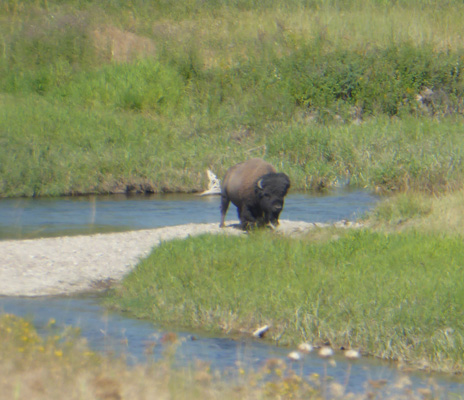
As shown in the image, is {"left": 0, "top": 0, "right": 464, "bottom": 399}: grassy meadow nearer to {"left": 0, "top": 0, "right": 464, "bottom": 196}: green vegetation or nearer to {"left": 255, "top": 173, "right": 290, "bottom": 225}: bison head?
{"left": 0, "top": 0, "right": 464, "bottom": 196}: green vegetation

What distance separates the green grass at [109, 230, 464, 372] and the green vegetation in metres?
8.27

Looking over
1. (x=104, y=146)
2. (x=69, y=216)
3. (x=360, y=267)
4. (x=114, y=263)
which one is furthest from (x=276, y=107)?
(x=360, y=267)

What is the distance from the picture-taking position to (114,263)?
495 inches

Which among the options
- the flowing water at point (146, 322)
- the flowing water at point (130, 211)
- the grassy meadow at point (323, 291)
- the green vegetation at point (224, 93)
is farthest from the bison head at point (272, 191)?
the green vegetation at point (224, 93)

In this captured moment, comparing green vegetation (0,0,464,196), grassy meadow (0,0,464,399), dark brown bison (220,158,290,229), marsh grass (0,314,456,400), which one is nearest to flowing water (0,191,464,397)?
grassy meadow (0,0,464,399)

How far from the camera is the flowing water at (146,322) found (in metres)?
7.89

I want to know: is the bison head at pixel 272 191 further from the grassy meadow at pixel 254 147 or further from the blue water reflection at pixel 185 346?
the blue water reflection at pixel 185 346

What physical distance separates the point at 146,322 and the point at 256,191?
4.92m

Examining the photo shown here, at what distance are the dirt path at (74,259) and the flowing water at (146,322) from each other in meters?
0.68

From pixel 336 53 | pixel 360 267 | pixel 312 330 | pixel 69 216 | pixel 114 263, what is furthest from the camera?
pixel 336 53

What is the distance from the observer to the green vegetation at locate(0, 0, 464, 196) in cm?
2162

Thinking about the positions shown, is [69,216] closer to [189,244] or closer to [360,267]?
[189,244]

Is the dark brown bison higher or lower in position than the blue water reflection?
higher

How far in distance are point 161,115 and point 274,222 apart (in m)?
13.1
